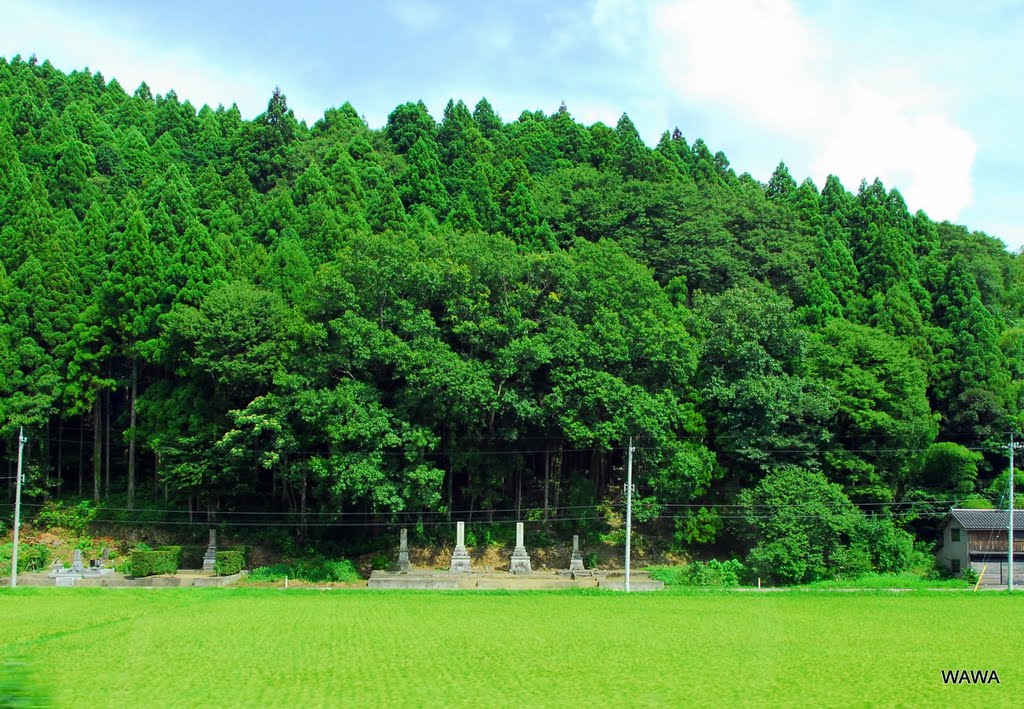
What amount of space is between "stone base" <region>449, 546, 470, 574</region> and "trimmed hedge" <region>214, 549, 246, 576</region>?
7.22m

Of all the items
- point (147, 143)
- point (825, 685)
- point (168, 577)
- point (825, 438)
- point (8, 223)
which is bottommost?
point (168, 577)

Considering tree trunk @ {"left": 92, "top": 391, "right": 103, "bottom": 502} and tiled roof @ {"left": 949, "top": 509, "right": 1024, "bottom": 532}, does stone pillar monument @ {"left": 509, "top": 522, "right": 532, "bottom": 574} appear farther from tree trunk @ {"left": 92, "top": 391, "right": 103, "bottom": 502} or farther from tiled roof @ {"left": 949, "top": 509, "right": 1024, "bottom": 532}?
tree trunk @ {"left": 92, "top": 391, "right": 103, "bottom": 502}

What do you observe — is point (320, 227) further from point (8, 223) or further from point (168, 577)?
point (168, 577)

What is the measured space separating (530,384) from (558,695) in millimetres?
21678

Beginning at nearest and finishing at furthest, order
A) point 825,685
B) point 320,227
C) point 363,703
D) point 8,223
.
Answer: point 363,703 < point 825,685 < point 8,223 < point 320,227

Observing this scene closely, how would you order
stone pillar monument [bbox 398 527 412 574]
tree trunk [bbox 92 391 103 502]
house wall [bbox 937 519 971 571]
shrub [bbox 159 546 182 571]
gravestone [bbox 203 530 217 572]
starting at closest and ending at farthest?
shrub [bbox 159 546 182 571] < stone pillar monument [bbox 398 527 412 574] < gravestone [bbox 203 530 217 572] < house wall [bbox 937 519 971 571] < tree trunk [bbox 92 391 103 502]

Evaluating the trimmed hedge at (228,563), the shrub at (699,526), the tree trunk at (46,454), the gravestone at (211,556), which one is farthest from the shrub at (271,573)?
the shrub at (699,526)

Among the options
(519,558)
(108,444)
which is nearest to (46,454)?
(108,444)

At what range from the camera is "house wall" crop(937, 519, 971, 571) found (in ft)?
111

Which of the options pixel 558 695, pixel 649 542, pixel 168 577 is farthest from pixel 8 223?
pixel 558 695

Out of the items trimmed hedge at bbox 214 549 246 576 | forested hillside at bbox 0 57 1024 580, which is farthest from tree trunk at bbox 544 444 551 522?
trimmed hedge at bbox 214 549 246 576

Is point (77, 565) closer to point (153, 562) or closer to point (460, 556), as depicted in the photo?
point (153, 562)

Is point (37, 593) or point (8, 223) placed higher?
point (8, 223)

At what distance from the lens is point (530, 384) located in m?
34.8
